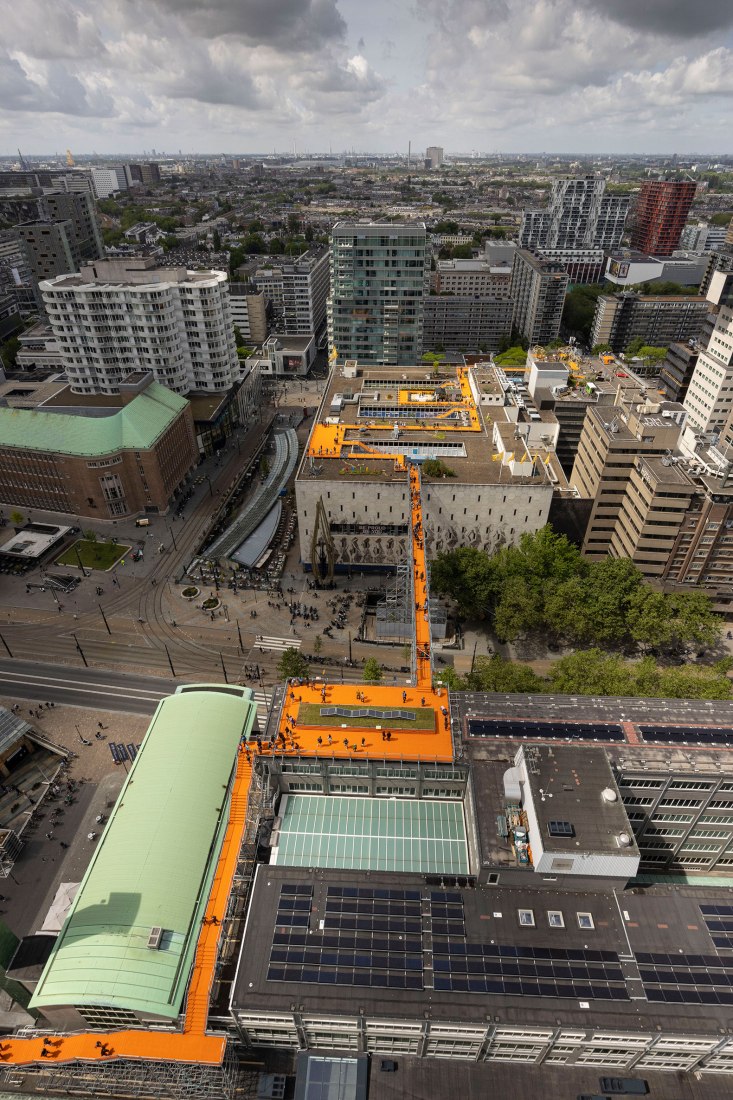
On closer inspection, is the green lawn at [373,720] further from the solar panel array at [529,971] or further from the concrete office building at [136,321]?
the concrete office building at [136,321]

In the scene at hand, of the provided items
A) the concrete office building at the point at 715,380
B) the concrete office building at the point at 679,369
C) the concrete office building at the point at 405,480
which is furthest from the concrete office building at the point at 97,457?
the concrete office building at the point at 679,369

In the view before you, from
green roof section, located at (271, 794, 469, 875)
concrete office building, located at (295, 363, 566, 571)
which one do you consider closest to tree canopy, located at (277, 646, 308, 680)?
green roof section, located at (271, 794, 469, 875)

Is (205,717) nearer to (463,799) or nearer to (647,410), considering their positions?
(463,799)

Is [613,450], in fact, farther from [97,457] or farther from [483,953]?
[97,457]

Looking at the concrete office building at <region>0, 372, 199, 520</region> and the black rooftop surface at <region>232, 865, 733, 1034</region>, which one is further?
the concrete office building at <region>0, 372, 199, 520</region>

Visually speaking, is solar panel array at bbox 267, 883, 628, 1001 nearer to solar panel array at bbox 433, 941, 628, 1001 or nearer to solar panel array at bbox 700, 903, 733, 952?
solar panel array at bbox 433, 941, 628, 1001

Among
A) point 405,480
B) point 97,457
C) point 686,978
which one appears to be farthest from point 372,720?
point 97,457

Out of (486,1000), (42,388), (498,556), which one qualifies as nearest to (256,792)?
(486,1000)
